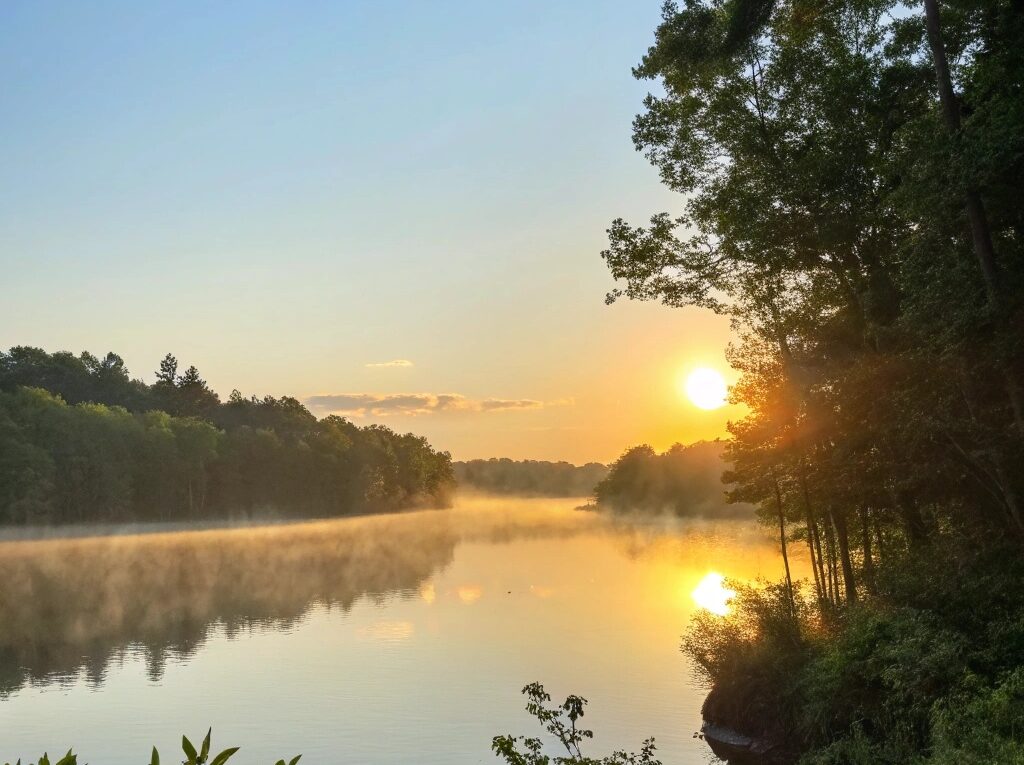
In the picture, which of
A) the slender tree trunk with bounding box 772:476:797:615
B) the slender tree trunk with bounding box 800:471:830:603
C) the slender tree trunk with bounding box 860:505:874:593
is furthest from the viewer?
the slender tree trunk with bounding box 800:471:830:603

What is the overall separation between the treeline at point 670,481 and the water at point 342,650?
67161 millimetres

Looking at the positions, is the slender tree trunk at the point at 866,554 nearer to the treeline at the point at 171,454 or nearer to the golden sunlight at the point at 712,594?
the golden sunlight at the point at 712,594

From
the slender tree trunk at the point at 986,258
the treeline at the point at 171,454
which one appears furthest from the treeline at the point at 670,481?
the slender tree trunk at the point at 986,258

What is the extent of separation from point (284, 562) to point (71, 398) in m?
92.1

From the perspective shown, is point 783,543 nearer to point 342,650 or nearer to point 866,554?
point 866,554

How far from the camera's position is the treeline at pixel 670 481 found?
14038 centimetres

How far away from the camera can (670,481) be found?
479ft

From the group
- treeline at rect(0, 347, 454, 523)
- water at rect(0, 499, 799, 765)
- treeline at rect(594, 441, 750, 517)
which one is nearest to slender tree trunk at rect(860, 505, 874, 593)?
water at rect(0, 499, 799, 765)

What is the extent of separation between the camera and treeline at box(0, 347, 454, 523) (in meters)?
94.1

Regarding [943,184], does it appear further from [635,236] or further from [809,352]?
[809,352]

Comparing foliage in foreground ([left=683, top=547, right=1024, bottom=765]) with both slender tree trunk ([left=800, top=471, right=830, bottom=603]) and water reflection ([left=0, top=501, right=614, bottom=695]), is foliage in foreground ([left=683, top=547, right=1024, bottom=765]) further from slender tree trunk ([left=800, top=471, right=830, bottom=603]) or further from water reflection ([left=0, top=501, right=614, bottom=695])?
water reflection ([left=0, top=501, right=614, bottom=695])

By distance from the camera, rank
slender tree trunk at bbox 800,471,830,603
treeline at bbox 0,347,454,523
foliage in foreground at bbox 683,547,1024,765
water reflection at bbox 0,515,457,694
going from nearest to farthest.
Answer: foliage in foreground at bbox 683,547,1024,765, slender tree trunk at bbox 800,471,830,603, water reflection at bbox 0,515,457,694, treeline at bbox 0,347,454,523

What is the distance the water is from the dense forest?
401cm

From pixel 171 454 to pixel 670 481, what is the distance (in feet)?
242
